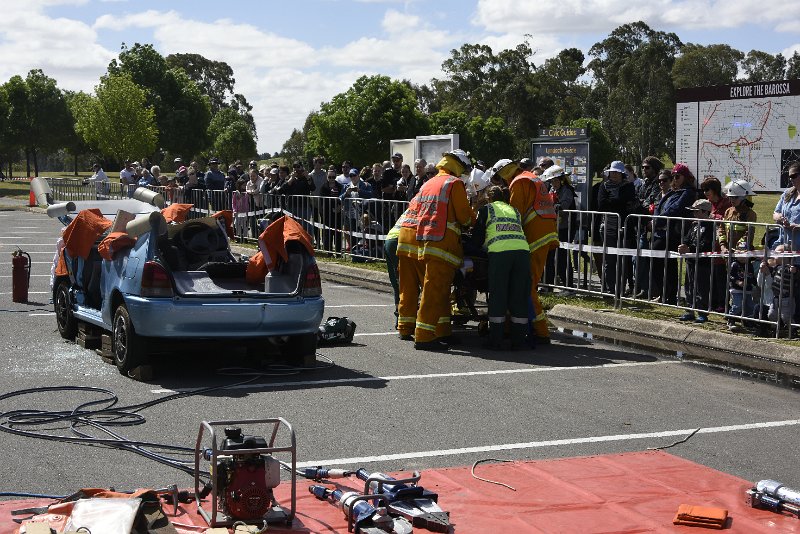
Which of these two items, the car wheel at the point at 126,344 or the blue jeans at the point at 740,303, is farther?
the blue jeans at the point at 740,303

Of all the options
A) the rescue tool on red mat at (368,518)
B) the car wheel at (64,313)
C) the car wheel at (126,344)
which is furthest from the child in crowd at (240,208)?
the rescue tool on red mat at (368,518)

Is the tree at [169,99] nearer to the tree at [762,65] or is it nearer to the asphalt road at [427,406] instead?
the tree at [762,65]

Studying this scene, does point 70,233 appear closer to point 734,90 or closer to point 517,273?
point 517,273

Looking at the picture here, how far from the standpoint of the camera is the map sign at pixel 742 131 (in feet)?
80.2

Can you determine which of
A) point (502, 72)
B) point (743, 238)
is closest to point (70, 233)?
point (743, 238)

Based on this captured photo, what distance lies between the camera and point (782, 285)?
11578mm

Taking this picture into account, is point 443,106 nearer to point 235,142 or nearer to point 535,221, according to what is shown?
point 235,142

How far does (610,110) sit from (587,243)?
61873mm

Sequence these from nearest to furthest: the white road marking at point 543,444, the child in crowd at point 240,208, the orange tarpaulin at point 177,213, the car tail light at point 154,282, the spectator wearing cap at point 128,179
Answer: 1. the white road marking at point 543,444
2. the car tail light at point 154,282
3. the orange tarpaulin at point 177,213
4. the child in crowd at point 240,208
5. the spectator wearing cap at point 128,179

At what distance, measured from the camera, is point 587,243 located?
15.3 meters

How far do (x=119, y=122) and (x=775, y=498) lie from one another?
204 ft

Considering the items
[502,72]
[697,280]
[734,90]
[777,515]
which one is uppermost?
[502,72]

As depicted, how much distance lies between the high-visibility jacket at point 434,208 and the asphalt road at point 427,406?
1312mm

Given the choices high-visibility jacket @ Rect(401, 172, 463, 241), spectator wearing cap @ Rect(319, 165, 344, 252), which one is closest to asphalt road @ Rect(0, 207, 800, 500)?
high-visibility jacket @ Rect(401, 172, 463, 241)
